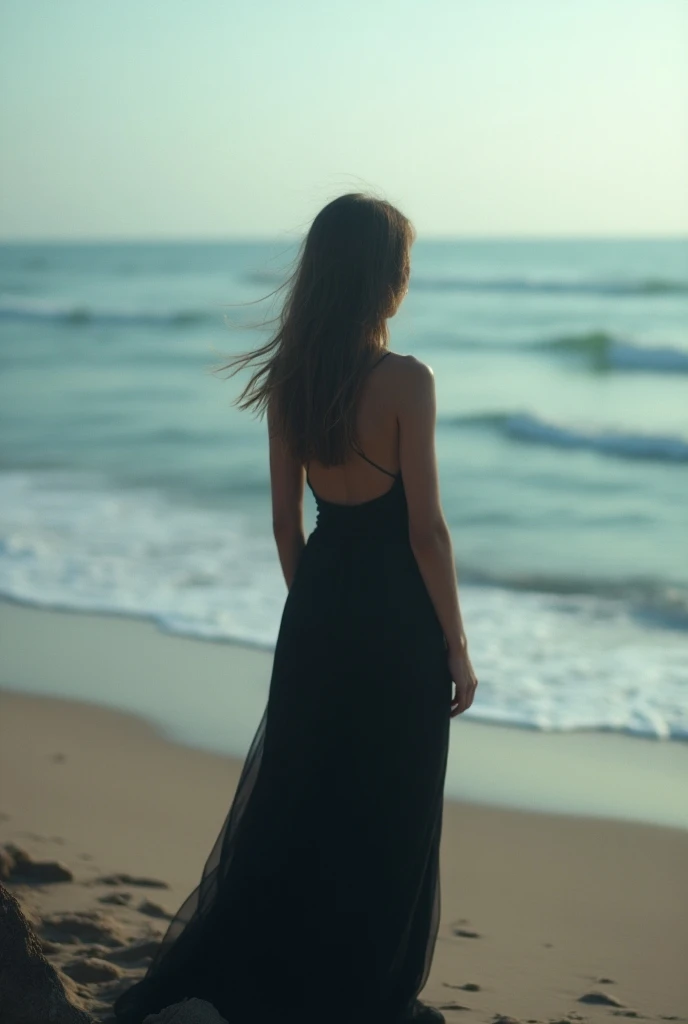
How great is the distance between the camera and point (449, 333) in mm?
24891

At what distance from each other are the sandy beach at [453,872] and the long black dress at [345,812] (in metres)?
0.34

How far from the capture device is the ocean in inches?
226

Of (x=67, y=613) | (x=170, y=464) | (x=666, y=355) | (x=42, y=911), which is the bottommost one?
(x=42, y=911)

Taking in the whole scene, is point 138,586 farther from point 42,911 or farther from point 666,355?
point 666,355

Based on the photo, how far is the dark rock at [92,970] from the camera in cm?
296

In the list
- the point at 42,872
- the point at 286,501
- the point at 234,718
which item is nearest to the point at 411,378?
the point at 286,501

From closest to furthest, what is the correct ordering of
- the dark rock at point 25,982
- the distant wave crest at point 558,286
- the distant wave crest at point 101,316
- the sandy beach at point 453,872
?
the dark rock at point 25,982 < the sandy beach at point 453,872 < the distant wave crest at point 101,316 < the distant wave crest at point 558,286

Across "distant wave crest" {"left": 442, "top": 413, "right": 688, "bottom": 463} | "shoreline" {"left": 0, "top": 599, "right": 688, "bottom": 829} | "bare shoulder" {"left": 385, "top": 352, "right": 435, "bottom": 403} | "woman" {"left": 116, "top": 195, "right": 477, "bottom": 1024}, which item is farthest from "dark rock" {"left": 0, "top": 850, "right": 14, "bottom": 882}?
"distant wave crest" {"left": 442, "top": 413, "right": 688, "bottom": 463}

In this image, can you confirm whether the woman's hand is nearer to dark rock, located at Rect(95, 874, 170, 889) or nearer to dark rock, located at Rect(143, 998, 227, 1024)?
dark rock, located at Rect(143, 998, 227, 1024)

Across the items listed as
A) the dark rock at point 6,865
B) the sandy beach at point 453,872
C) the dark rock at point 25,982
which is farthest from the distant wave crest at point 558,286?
the dark rock at point 25,982

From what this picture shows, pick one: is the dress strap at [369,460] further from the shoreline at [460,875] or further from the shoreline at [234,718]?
the shoreline at [234,718]

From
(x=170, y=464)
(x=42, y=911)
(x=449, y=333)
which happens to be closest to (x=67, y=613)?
(x=42, y=911)

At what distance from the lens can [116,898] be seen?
344 cm

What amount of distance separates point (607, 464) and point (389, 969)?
10043 millimetres
